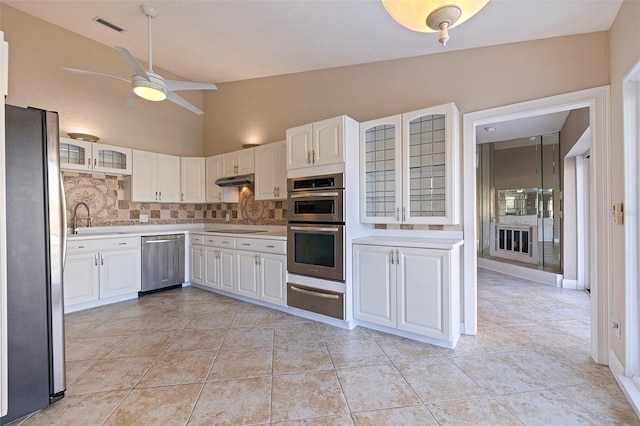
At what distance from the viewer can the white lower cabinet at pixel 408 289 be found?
99.7 inches

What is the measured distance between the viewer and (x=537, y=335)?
2.85 m

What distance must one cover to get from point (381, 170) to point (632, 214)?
1890 millimetres

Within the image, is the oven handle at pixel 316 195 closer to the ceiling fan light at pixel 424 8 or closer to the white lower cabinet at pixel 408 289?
the white lower cabinet at pixel 408 289

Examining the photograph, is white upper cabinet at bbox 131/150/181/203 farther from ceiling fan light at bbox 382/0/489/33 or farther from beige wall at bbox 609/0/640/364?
beige wall at bbox 609/0/640/364

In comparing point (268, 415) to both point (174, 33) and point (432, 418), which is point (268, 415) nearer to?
point (432, 418)

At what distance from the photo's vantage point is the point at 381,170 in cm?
313

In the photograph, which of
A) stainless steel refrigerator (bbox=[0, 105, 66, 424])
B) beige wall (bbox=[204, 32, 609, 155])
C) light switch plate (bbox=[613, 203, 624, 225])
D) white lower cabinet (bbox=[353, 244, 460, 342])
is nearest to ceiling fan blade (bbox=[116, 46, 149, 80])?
stainless steel refrigerator (bbox=[0, 105, 66, 424])

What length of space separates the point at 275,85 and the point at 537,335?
4.43m

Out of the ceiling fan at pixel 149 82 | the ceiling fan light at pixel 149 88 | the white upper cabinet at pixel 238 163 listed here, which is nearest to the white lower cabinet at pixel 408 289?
the white upper cabinet at pixel 238 163

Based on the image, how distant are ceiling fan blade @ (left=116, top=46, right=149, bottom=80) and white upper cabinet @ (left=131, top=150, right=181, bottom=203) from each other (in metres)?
2.01

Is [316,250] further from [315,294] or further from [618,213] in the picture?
[618,213]

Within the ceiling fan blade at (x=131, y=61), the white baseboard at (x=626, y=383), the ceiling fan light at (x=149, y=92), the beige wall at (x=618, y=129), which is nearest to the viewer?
the white baseboard at (x=626, y=383)

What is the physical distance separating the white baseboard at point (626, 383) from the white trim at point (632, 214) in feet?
0.19

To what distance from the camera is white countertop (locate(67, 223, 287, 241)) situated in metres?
3.72
